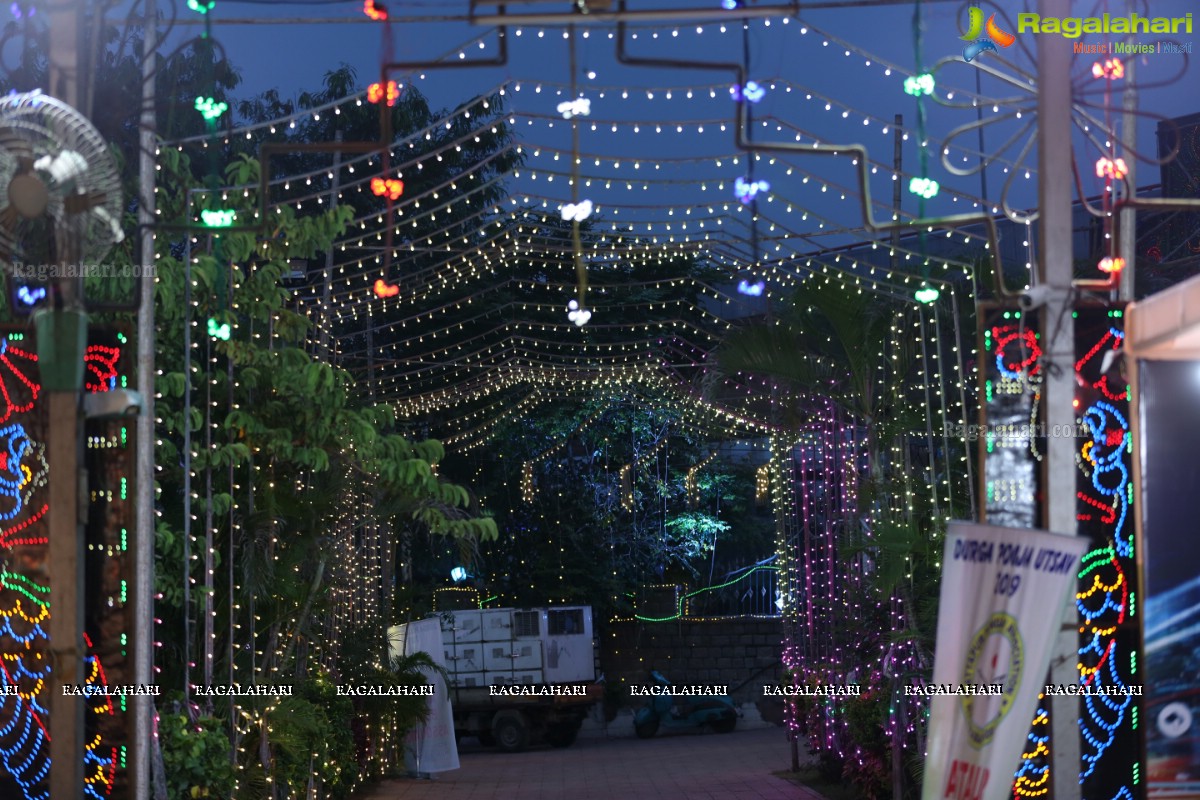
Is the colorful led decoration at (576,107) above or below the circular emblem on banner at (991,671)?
above

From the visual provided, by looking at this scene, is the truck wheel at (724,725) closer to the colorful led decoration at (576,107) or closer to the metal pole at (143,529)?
the colorful led decoration at (576,107)

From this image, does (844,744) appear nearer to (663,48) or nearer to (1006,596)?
(663,48)

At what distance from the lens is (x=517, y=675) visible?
22609mm

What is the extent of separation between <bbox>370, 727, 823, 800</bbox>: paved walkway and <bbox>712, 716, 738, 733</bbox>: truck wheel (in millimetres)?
495

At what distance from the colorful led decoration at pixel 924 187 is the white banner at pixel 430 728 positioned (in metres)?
10.2

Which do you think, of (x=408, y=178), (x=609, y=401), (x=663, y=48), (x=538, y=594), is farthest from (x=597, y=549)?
(x=663, y=48)

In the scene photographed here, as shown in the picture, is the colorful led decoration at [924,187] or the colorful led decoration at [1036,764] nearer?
the colorful led decoration at [1036,764]

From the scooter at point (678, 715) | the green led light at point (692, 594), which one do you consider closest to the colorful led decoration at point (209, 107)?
the scooter at point (678, 715)

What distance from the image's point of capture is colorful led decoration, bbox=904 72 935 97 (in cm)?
686

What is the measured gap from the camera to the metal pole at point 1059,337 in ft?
19.2

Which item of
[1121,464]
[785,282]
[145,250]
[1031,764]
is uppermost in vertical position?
[785,282]

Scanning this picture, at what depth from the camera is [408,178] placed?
2236cm

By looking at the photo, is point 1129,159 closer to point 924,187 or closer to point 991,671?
point 924,187

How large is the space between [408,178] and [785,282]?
9.65 metres
